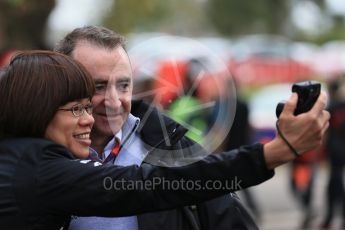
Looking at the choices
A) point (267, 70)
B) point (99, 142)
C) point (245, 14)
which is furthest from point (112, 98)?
point (245, 14)

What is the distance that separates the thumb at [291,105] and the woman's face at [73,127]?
0.79 m

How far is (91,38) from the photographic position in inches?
122

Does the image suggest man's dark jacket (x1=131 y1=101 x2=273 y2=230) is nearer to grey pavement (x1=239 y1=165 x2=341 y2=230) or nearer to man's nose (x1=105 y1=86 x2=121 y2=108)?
man's nose (x1=105 y1=86 x2=121 y2=108)

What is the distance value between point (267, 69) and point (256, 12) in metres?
14.9

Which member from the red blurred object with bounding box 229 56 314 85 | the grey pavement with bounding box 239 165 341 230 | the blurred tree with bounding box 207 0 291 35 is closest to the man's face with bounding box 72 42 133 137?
the grey pavement with bounding box 239 165 341 230

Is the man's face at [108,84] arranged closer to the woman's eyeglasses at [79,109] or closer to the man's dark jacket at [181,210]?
the man's dark jacket at [181,210]

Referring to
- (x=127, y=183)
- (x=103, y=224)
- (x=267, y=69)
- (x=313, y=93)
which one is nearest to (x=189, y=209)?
(x=103, y=224)

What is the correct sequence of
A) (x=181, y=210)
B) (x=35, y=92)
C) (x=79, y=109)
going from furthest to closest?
1. (x=181, y=210)
2. (x=79, y=109)
3. (x=35, y=92)

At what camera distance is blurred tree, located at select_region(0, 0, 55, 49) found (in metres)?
9.48

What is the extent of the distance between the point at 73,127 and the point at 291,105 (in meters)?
0.82

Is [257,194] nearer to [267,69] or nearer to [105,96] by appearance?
[105,96]

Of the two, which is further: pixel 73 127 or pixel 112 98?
pixel 112 98

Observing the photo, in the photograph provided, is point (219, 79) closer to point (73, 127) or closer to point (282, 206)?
point (73, 127)

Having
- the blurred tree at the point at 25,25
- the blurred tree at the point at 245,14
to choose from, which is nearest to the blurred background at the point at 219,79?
the blurred tree at the point at 25,25
